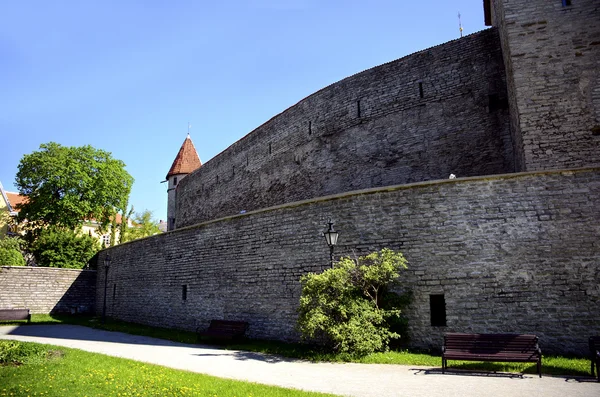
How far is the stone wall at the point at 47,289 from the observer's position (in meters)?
22.6

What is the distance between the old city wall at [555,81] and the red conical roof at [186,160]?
3003 centimetres

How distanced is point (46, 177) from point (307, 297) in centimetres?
2920

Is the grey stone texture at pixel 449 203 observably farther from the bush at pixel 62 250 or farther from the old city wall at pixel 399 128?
the bush at pixel 62 250

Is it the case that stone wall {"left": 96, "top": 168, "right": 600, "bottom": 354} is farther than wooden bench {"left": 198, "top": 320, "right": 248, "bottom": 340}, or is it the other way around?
wooden bench {"left": 198, "top": 320, "right": 248, "bottom": 340}

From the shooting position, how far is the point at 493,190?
10297 mm

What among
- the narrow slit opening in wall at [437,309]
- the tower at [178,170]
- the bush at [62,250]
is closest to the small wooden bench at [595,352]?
the narrow slit opening in wall at [437,309]

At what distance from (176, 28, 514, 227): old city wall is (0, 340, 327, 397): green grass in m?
11.7

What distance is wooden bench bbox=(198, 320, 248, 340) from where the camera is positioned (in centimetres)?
1277

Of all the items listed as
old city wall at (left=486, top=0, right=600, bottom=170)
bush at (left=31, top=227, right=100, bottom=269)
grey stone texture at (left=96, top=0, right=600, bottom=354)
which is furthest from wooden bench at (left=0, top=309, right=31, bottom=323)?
old city wall at (left=486, top=0, right=600, bottom=170)

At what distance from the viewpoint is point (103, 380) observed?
7.11 metres

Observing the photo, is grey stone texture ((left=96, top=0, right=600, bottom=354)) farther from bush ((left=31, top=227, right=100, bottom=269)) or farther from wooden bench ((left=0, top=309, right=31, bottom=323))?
bush ((left=31, top=227, right=100, bottom=269))

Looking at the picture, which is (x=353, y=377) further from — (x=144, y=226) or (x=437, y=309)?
(x=144, y=226)

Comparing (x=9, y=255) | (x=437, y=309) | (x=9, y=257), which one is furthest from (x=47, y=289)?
(x=437, y=309)

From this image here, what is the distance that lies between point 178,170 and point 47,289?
16.0 metres
